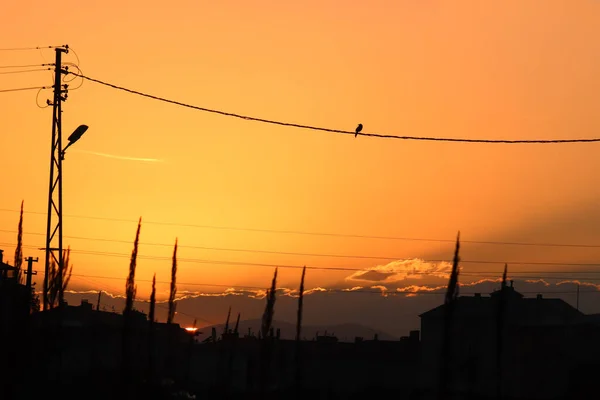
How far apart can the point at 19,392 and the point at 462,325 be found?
43.5 metres

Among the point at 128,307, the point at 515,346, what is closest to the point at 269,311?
the point at 128,307

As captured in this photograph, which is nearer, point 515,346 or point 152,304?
point 152,304

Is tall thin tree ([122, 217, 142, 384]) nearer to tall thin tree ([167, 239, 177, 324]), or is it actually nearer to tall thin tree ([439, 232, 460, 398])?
tall thin tree ([167, 239, 177, 324])

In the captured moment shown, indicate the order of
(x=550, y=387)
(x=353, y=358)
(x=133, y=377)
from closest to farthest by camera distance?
(x=133, y=377), (x=550, y=387), (x=353, y=358)

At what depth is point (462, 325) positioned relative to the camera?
71.2 m

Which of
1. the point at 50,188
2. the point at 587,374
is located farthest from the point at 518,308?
the point at 50,188

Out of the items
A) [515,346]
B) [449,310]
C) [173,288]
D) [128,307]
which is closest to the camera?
[449,310]

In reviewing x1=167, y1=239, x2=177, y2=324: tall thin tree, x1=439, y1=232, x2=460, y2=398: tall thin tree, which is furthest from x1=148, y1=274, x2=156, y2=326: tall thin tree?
x1=439, y1=232, x2=460, y2=398: tall thin tree

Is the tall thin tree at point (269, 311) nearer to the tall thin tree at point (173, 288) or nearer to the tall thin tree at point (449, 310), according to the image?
the tall thin tree at point (173, 288)

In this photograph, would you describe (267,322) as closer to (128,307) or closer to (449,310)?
(128,307)

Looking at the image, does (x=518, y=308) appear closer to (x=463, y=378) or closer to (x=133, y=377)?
(x=463, y=378)

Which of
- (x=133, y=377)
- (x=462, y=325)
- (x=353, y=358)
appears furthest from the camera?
Result: (x=353, y=358)

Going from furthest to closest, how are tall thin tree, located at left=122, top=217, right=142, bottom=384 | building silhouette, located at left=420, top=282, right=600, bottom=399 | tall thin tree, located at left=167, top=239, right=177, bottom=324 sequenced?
building silhouette, located at left=420, top=282, right=600, bottom=399 < tall thin tree, located at left=167, top=239, right=177, bottom=324 < tall thin tree, located at left=122, top=217, right=142, bottom=384

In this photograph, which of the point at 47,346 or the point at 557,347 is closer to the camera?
the point at 47,346
